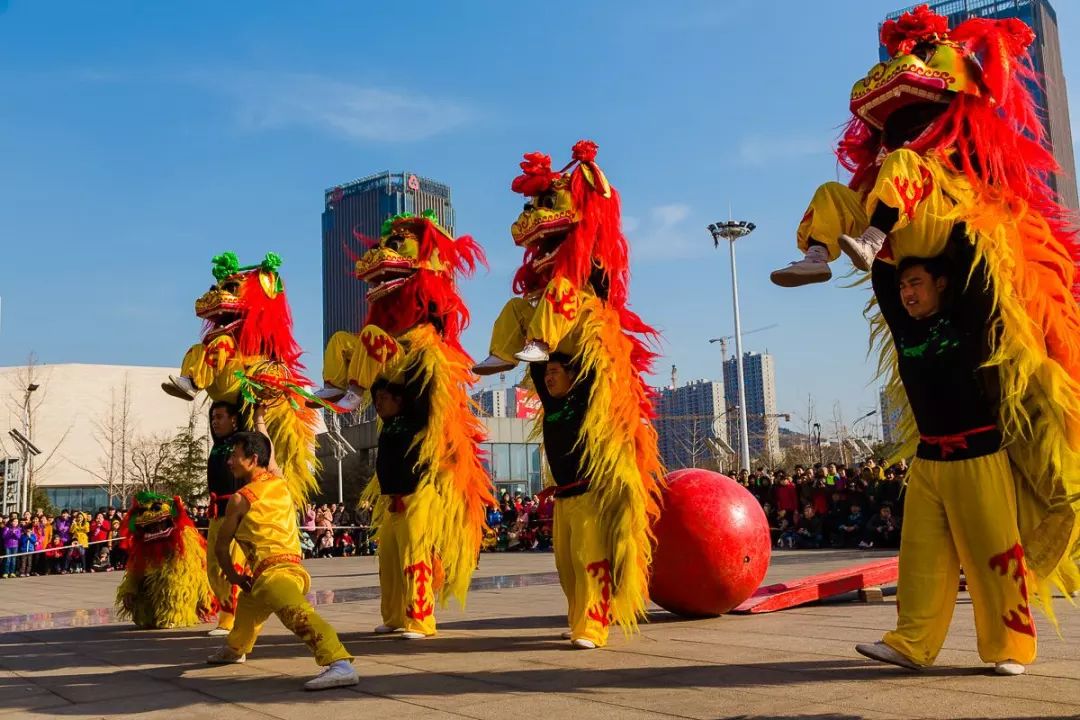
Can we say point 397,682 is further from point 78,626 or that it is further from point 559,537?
point 78,626

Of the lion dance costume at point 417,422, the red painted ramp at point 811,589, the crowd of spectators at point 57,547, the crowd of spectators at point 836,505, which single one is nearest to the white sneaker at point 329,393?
the lion dance costume at point 417,422

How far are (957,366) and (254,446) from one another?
3.35 m

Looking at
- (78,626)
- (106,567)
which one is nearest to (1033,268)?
(78,626)

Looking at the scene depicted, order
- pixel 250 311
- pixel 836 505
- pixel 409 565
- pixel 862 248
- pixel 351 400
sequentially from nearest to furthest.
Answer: pixel 862 248, pixel 409 565, pixel 351 400, pixel 250 311, pixel 836 505

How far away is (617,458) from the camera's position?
538 centimetres

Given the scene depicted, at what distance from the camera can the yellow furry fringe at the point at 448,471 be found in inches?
241

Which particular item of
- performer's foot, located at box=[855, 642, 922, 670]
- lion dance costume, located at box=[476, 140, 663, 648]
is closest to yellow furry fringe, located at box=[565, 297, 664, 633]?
lion dance costume, located at box=[476, 140, 663, 648]

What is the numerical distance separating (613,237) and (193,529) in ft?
13.9

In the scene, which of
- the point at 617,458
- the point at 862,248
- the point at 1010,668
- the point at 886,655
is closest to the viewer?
the point at 862,248

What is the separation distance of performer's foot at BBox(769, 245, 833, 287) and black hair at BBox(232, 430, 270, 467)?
270 centimetres

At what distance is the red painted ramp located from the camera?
6496mm

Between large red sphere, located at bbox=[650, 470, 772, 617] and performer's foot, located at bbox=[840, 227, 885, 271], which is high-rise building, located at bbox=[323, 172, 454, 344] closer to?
large red sphere, located at bbox=[650, 470, 772, 617]

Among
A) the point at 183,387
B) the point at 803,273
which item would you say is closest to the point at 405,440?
the point at 183,387

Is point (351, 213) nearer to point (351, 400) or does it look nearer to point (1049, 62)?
point (351, 400)
